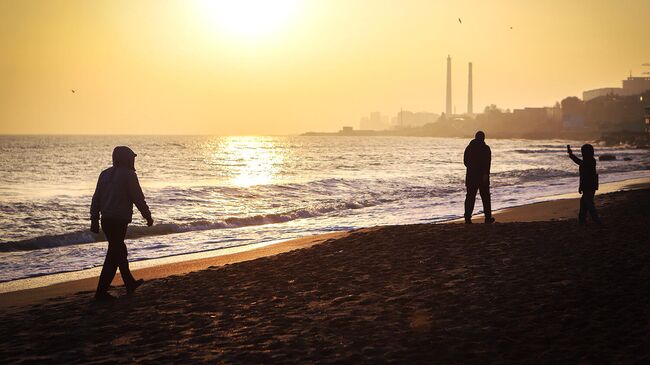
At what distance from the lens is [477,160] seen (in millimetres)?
14758

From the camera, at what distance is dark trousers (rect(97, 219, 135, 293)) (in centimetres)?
889

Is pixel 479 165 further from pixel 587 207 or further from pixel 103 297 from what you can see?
pixel 103 297

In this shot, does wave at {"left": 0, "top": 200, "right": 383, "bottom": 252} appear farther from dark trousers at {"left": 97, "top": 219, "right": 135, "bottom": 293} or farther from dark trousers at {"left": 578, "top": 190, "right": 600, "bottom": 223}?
dark trousers at {"left": 578, "top": 190, "right": 600, "bottom": 223}

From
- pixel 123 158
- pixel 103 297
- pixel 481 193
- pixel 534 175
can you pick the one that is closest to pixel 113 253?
pixel 103 297

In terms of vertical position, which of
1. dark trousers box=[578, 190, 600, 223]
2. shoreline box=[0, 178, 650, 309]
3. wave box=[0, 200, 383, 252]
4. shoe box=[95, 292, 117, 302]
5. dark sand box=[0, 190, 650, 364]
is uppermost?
dark trousers box=[578, 190, 600, 223]

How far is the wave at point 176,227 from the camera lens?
16234 mm

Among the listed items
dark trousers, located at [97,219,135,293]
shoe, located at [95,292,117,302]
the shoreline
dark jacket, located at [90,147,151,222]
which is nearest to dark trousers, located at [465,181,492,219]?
the shoreline

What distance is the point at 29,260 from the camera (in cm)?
1398

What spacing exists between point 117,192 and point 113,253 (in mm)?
891

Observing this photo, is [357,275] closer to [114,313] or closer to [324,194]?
[114,313]

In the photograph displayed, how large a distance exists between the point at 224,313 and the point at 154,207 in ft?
56.2

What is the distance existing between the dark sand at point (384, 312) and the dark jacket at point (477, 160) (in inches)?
152

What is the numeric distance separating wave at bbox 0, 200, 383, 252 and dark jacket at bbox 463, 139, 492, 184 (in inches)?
313

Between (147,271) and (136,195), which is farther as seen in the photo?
(147,271)
